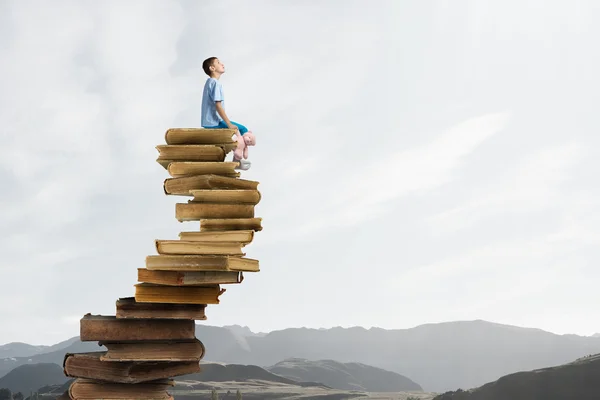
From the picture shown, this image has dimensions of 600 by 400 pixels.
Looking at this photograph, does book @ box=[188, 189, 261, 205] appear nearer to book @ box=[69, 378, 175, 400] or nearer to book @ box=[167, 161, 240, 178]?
book @ box=[167, 161, 240, 178]

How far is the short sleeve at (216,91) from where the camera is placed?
32.7 ft

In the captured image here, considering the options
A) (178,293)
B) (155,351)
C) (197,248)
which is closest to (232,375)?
(155,351)

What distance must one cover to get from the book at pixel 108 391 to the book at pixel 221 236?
92.6 inches

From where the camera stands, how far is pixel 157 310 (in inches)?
355

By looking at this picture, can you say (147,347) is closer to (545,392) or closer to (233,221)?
(233,221)

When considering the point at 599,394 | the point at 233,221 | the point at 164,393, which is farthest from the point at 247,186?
the point at 599,394

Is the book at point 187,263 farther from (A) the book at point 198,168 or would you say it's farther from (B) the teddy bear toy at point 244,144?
(B) the teddy bear toy at point 244,144

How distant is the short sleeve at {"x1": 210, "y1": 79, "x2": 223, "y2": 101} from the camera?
9969 millimetres

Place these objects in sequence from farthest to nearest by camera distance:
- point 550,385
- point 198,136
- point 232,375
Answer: point 232,375
point 550,385
point 198,136

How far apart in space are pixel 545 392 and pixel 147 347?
73254 millimetres

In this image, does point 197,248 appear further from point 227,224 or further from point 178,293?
point 178,293

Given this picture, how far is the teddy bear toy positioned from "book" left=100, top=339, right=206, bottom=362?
2930 millimetres

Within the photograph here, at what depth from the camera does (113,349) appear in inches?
352

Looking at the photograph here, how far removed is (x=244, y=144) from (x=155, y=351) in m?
3.43
